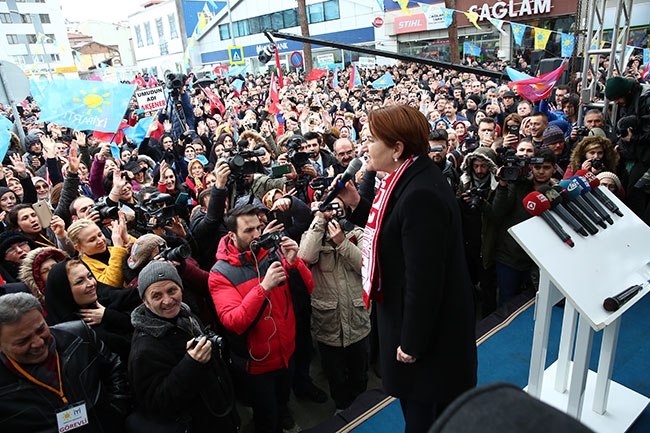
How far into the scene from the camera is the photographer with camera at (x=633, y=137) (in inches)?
162

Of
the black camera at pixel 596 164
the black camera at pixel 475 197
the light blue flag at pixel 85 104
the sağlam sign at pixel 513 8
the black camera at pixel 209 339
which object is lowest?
the black camera at pixel 209 339

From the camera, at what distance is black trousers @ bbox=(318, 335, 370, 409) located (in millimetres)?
3105

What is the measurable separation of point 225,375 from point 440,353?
1.24 m

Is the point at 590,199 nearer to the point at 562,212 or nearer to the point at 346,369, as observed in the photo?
the point at 562,212

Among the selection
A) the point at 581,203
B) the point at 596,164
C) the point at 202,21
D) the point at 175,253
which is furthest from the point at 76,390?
the point at 202,21

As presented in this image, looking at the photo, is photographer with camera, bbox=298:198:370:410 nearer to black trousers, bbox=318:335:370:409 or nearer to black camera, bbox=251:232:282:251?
black trousers, bbox=318:335:370:409

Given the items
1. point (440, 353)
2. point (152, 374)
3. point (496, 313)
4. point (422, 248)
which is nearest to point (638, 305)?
point (496, 313)

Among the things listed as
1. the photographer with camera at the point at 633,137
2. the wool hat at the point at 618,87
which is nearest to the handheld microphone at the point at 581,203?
the photographer with camera at the point at 633,137

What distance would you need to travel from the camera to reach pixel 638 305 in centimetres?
347

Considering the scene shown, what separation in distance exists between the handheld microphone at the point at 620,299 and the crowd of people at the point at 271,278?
2.31 ft

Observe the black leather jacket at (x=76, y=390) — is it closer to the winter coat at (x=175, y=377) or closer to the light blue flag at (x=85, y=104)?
the winter coat at (x=175, y=377)

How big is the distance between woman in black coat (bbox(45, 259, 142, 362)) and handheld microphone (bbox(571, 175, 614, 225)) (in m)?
2.63

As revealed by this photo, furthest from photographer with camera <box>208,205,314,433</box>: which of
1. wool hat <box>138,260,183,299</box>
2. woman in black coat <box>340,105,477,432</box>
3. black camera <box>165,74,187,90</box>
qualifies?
black camera <box>165,74,187,90</box>

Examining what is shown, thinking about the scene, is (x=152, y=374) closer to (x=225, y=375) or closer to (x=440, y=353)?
(x=225, y=375)
